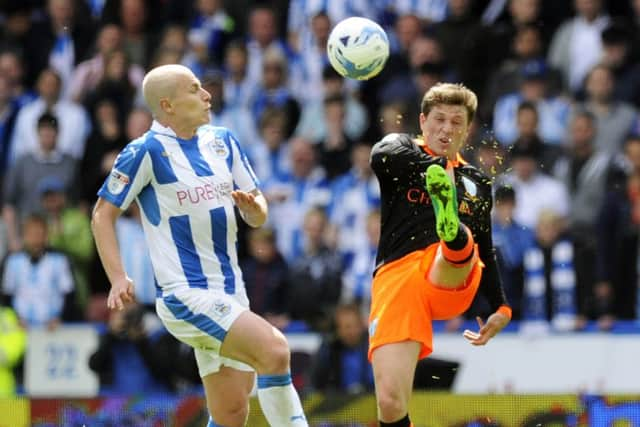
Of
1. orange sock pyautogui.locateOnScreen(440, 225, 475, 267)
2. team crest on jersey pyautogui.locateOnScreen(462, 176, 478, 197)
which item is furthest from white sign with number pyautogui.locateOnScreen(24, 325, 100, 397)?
orange sock pyautogui.locateOnScreen(440, 225, 475, 267)

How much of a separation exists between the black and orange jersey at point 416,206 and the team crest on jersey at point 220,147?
866mm

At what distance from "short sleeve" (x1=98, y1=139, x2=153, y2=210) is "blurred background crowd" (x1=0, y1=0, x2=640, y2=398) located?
3.46 meters

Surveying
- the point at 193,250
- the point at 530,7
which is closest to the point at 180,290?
the point at 193,250

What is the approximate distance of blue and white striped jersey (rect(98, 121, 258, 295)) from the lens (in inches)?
322

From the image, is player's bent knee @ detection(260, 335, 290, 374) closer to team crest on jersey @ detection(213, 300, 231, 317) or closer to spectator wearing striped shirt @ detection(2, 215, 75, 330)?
team crest on jersey @ detection(213, 300, 231, 317)

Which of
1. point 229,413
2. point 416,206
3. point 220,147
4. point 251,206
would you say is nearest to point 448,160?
point 416,206

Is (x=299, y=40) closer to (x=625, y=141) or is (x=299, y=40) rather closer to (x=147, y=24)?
(x=147, y=24)

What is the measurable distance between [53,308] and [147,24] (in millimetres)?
4319

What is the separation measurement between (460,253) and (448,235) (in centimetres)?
15

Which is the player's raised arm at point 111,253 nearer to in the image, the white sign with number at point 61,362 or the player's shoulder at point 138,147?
the player's shoulder at point 138,147

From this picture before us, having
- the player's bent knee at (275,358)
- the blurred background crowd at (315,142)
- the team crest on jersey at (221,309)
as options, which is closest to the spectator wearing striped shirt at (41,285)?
the blurred background crowd at (315,142)

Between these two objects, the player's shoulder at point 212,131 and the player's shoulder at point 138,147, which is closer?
the player's shoulder at point 138,147

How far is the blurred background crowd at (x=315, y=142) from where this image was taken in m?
12.8

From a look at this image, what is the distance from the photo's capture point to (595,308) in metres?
12.6
